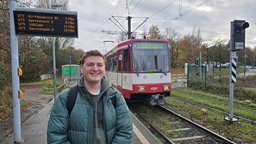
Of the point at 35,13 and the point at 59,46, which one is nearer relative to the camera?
the point at 35,13

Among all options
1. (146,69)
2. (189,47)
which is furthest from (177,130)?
(189,47)

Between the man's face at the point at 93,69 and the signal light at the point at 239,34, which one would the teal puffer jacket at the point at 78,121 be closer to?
the man's face at the point at 93,69

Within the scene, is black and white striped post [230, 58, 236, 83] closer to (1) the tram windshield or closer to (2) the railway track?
(2) the railway track

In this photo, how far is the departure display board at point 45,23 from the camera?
6.32 meters

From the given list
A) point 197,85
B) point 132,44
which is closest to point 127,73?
point 132,44

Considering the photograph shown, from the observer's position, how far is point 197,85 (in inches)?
893

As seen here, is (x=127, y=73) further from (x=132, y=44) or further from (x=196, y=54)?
(x=196, y=54)

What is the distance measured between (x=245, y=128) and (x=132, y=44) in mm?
5379

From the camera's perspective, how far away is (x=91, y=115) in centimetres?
262

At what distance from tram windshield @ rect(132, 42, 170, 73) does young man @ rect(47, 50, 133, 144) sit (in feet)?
26.0

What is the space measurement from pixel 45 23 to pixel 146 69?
531 centimetres

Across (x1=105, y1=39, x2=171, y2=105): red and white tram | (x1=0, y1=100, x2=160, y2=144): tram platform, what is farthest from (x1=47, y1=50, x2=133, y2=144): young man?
(x1=105, y1=39, x2=171, y2=105): red and white tram

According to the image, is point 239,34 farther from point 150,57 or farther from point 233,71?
point 150,57

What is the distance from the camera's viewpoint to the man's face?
2.76m
